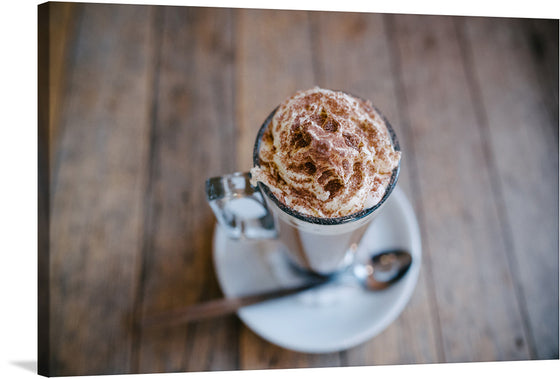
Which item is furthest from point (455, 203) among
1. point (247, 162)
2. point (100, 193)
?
point (100, 193)

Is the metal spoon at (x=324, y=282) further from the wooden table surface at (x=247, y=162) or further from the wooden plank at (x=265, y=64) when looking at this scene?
the wooden plank at (x=265, y=64)

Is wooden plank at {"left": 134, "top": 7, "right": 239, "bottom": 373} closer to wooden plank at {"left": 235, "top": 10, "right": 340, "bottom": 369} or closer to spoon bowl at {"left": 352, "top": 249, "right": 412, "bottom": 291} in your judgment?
wooden plank at {"left": 235, "top": 10, "right": 340, "bottom": 369}

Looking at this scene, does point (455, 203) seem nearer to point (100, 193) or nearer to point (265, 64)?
point (265, 64)

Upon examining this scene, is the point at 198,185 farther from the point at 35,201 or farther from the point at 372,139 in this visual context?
the point at 372,139

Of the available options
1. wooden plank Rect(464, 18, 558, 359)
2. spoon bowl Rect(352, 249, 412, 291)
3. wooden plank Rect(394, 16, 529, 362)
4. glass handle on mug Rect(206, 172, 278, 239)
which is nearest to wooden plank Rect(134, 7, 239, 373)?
glass handle on mug Rect(206, 172, 278, 239)

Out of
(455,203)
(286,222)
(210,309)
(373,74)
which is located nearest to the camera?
(286,222)

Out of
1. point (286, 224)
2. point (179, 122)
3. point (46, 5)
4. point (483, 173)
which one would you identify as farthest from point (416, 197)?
point (46, 5)
